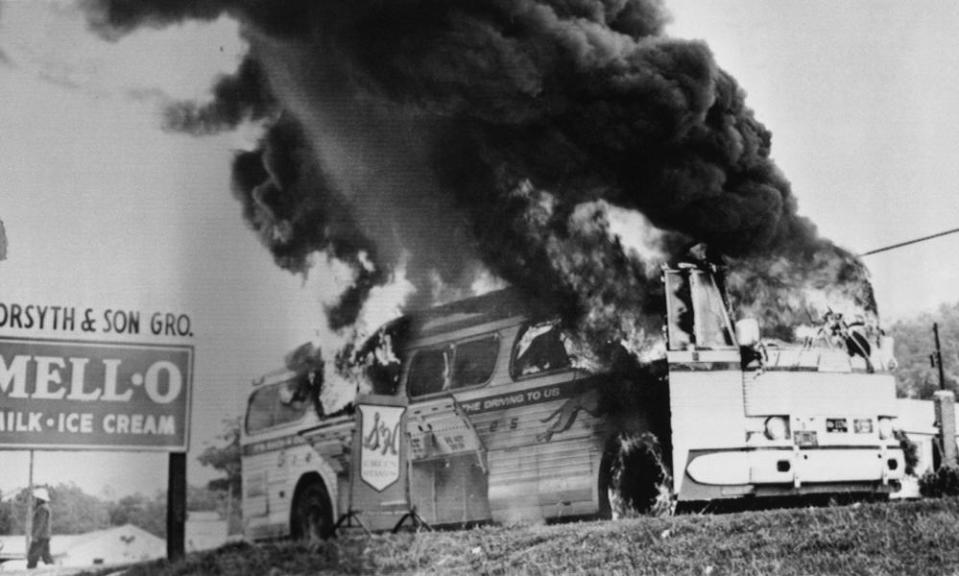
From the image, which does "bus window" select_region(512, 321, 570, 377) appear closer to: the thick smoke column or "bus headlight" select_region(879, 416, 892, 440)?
the thick smoke column

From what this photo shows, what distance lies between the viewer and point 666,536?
6078mm

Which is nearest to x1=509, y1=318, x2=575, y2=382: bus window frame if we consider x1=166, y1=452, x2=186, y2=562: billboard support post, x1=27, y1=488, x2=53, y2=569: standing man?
x1=166, y1=452, x2=186, y2=562: billboard support post

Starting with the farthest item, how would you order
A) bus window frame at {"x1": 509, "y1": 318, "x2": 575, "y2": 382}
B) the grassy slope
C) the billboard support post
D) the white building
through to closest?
bus window frame at {"x1": 509, "y1": 318, "x2": 575, "y2": 382} → the billboard support post → the white building → the grassy slope

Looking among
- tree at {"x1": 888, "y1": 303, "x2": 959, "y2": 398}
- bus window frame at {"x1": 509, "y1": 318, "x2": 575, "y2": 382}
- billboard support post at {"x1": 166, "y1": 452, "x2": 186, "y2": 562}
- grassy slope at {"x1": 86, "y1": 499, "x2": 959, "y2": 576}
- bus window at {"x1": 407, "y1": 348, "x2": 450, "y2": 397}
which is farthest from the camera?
tree at {"x1": 888, "y1": 303, "x2": 959, "y2": 398}

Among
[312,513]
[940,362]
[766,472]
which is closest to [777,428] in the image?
[766,472]

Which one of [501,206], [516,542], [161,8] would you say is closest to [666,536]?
[516,542]

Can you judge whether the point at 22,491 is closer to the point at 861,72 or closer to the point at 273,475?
the point at 273,475

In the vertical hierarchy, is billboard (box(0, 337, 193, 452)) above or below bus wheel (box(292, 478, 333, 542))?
above

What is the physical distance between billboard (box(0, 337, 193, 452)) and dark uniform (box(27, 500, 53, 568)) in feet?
0.99

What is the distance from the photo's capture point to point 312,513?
645 centimetres

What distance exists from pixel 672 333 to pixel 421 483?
1439 millimetres

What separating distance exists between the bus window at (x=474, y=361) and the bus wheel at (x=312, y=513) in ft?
2.79

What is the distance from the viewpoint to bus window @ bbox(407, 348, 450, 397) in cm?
649

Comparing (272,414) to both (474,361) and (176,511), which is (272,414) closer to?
(176,511)
